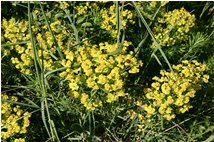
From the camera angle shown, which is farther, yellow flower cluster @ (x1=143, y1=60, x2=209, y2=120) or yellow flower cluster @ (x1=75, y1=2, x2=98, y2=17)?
yellow flower cluster @ (x1=75, y1=2, x2=98, y2=17)

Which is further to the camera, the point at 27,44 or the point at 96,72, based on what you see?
the point at 27,44

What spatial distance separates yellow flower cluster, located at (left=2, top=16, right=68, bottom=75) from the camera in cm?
250

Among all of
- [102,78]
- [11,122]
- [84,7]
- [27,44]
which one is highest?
[84,7]

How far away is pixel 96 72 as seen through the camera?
7.65 feet

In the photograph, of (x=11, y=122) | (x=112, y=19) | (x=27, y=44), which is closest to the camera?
(x=11, y=122)

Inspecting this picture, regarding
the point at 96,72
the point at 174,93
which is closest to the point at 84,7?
the point at 96,72

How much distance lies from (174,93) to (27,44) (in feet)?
3.14

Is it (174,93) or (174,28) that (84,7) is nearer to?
(174,28)

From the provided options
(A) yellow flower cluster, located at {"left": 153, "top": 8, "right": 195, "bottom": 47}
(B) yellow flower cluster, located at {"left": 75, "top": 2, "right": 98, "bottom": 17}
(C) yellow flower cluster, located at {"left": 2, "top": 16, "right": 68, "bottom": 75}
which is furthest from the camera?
(B) yellow flower cluster, located at {"left": 75, "top": 2, "right": 98, "bottom": 17}

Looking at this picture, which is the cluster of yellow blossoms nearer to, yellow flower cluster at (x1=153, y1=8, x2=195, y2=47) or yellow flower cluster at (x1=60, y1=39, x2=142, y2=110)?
yellow flower cluster at (x1=60, y1=39, x2=142, y2=110)

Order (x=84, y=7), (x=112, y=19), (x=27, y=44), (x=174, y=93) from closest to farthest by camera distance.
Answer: (x=174, y=93) → (x=27, y=44) → (x=112, y=19) → (x=84, y=7)

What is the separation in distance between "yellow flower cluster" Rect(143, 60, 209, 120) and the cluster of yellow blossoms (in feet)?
2.30

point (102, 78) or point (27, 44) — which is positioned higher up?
point (27, 44)

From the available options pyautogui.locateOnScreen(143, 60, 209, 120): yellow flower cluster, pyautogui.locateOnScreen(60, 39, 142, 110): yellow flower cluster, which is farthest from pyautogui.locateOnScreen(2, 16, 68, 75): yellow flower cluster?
pyautogui.locateOnScreen(143, 60, 209, 120): yellow flower cluster
